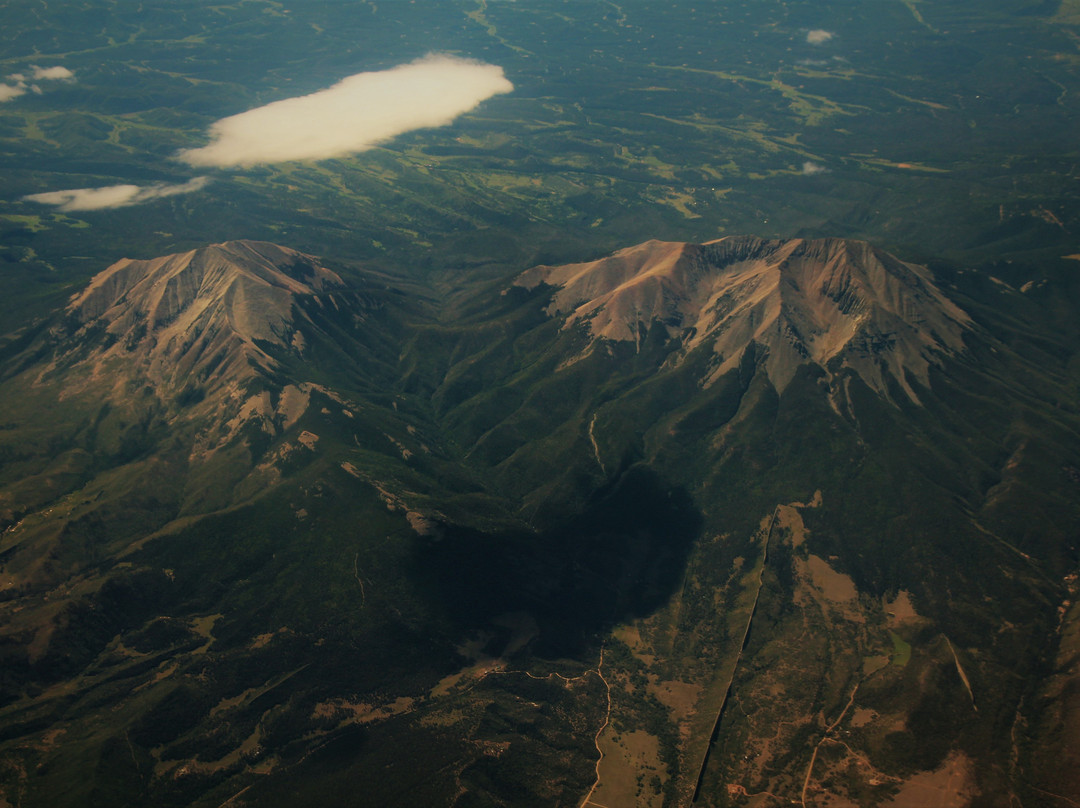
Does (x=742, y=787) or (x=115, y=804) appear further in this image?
(x=742, y=787)

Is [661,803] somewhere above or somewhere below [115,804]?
below

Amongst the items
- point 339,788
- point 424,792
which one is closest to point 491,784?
point 424,792

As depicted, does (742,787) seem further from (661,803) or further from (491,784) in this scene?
(491,784)

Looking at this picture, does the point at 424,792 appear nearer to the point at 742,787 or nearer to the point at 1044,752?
the point at 742,787

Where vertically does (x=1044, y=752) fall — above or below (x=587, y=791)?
above

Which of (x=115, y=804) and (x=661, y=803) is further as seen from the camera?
(x=661, y=803)

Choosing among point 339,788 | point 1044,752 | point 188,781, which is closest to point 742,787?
point 1044,752

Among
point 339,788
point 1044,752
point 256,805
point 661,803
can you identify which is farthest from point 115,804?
point 1044,752
